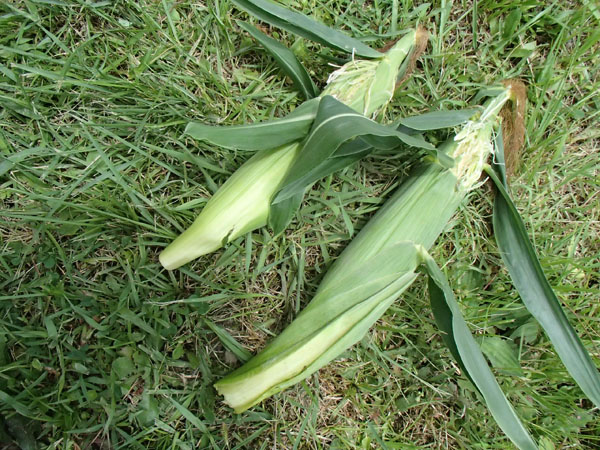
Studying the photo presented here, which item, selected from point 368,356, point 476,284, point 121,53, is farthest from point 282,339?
point 121,53

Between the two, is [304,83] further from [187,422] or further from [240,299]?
[187,422]

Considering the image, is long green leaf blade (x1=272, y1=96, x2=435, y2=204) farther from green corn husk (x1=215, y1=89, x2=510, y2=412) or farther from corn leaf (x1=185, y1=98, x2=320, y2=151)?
green corn husk (x1=215, y1=89, x2=510, y2=412)

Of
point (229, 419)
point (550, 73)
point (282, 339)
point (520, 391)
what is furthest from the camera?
point (550, 73)

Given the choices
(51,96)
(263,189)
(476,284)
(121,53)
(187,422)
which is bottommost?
(187,422)

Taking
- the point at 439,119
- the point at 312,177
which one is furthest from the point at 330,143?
the point at 439,119

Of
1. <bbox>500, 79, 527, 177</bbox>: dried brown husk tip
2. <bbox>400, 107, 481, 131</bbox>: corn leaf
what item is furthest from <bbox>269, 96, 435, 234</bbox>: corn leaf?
<bbox>500, 79, 527, 177</bbox>: dried brown husk tip

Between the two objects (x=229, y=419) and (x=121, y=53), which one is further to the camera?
(x=121, y=53)
